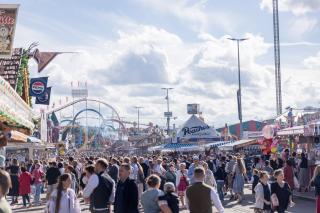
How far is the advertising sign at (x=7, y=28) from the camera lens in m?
16.2

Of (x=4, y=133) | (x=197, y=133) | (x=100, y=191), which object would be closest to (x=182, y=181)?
(x=4, y=133)

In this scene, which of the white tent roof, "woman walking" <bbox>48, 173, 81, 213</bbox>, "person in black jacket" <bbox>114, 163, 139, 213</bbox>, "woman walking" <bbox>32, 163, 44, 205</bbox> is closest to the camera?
"woman walking" <bbox>48, 173, 81, 213</bbox>

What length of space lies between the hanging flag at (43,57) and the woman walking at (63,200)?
949 inches

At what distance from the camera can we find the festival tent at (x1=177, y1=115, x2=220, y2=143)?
50250 millimetres

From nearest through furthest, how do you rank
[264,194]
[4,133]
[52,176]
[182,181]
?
1. [264,194]
2. [4,133]
3. [52,176]
4. [182,181]

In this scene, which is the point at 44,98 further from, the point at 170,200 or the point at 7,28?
the point at 170,200

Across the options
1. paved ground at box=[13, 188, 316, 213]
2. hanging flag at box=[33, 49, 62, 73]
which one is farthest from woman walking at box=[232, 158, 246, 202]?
hanging flag at box=[33, 49, 62, 73]

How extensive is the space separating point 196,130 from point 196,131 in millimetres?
84

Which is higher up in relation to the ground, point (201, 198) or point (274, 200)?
point (201, 198)

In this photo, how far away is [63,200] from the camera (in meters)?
10.5

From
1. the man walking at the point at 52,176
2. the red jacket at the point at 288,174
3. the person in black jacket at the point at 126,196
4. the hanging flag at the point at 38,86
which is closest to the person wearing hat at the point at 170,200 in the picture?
the person in black jacket at the point at 126,196

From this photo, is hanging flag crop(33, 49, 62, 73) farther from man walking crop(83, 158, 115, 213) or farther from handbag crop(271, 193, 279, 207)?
handbag crop(271, 193, 279, 207)

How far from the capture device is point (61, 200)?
10.5m

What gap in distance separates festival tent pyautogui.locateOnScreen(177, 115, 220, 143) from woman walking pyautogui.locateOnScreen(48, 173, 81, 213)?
1562 inches
